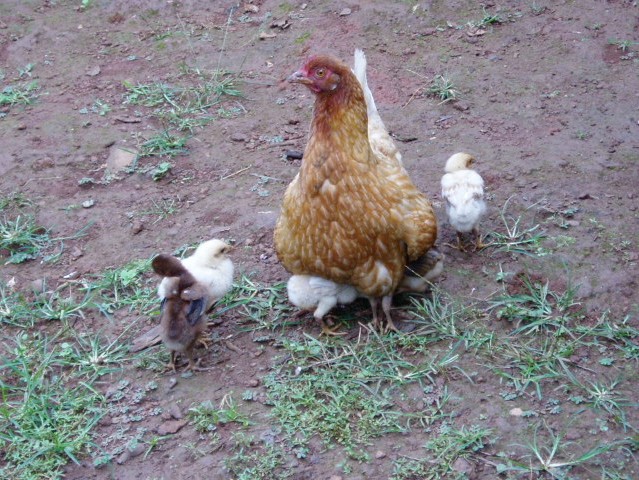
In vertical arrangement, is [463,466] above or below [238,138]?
below

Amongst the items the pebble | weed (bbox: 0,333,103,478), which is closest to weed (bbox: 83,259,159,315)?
weed (bbox: 0,333,103,478)

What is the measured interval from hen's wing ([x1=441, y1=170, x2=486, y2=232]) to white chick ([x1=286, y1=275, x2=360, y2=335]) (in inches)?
33.7

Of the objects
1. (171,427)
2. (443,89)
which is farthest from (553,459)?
(443,89)

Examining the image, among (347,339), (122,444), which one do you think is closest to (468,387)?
(347,339)

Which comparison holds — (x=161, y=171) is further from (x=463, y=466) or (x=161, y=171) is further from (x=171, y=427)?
(x=463, y=466)

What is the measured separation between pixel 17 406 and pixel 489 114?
13.8 feet

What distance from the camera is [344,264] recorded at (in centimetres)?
407

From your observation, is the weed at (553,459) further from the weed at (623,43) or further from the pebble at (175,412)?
the weed at (623,43)

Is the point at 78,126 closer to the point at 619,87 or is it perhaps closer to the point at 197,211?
the point at 197,211

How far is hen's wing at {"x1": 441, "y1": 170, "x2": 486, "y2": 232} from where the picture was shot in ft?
15.1

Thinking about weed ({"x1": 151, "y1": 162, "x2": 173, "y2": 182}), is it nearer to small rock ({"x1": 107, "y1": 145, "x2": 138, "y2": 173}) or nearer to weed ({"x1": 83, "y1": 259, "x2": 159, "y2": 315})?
small rock ({"x1": 107, "y1": 145, "x2": 138, "y2": 173})

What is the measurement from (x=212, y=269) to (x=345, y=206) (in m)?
0.92

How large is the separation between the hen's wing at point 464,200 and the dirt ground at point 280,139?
0.29 metres

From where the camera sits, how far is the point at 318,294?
4.23 m
